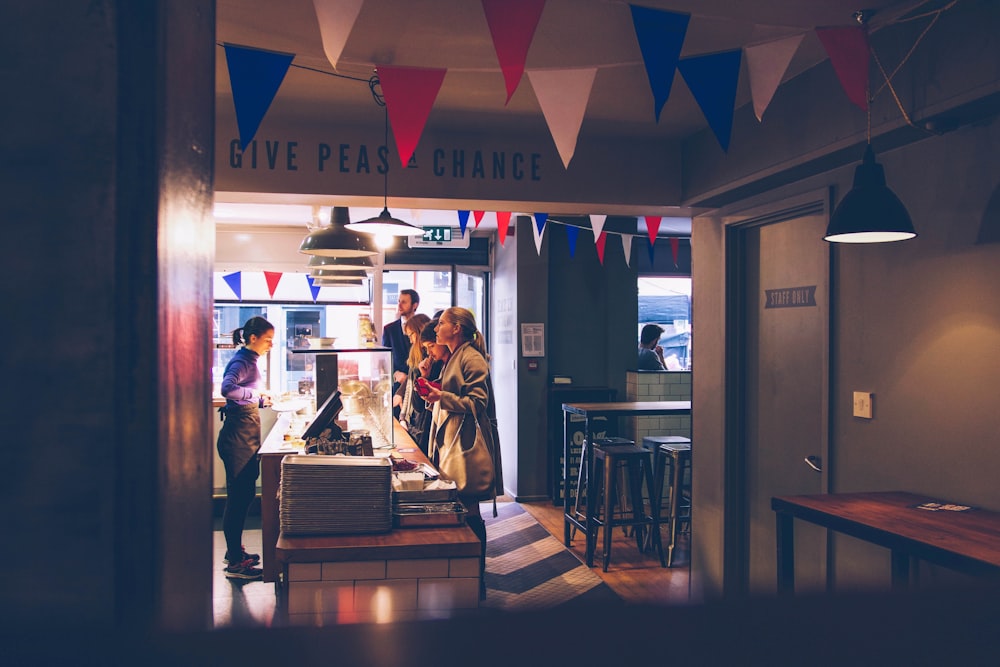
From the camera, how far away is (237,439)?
15.0ft

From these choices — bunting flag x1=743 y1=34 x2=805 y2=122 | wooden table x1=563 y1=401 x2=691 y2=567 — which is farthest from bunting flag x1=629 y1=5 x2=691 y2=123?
wooden table x1=563 y1=401 x2=691 y2=567

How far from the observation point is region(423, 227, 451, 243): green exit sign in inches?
291

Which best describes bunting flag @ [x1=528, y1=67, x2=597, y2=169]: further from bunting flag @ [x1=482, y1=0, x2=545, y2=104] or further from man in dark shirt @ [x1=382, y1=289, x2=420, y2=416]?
A: man in dark shirt @ [x1=382, y1=289, x2=420, y2=416]

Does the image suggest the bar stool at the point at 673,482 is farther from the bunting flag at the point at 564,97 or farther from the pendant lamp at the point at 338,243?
the bunting flag at the point at 564,97

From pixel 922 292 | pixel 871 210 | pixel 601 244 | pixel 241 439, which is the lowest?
pixel 241 439

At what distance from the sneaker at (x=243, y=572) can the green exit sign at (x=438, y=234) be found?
3.77 meters

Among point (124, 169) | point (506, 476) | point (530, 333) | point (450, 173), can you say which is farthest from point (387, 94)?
point (506, 476)

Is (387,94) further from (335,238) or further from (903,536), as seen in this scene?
(903,536)

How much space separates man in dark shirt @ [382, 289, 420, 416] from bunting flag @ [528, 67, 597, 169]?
3.30 m

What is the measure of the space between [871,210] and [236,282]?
7.09m

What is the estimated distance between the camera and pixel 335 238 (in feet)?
13.1

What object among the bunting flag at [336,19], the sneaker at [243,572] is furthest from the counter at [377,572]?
the sneaker at [243,572]

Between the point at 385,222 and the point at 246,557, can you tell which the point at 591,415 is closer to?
the point at 385,222

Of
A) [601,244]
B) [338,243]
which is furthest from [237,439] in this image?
[601,244]
